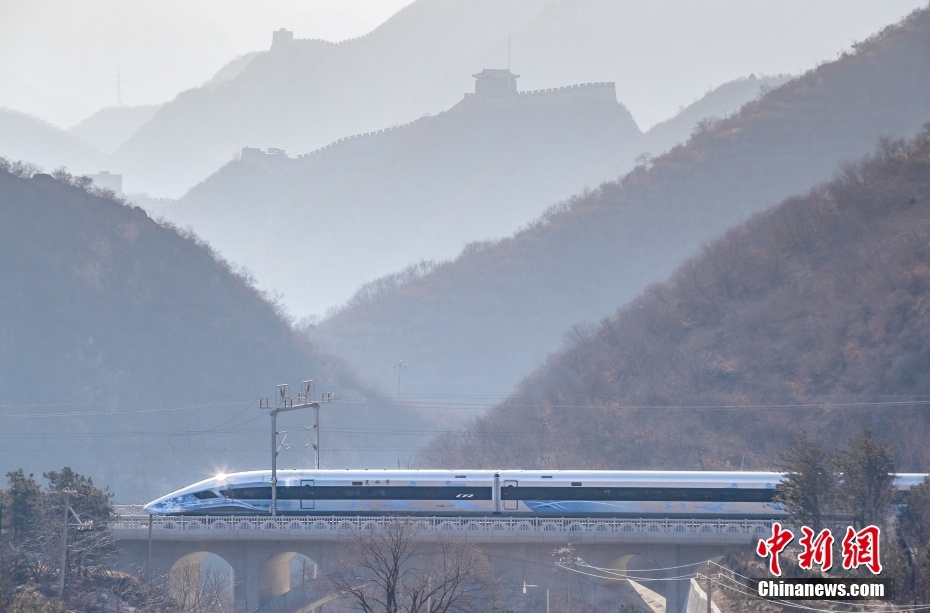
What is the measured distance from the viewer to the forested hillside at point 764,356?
85.6 metres

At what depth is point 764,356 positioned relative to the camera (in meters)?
95.9

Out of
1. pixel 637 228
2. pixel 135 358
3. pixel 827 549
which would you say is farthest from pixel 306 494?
pixel 637 228

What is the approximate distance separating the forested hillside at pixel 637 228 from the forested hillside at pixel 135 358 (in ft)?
81.8

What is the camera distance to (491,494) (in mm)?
65688

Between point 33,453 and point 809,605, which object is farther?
point 33,453

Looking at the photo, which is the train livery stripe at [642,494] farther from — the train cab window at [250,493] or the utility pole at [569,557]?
the train cab window at [250,493]

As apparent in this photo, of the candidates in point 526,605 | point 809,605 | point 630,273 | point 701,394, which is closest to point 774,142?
point 630,273

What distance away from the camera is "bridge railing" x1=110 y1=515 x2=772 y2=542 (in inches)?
2421

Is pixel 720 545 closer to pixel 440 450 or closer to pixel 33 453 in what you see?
pixel 440 450

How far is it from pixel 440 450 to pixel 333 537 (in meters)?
46.8

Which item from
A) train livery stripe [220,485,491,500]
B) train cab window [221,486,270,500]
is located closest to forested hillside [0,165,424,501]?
train cab window [221,486,270,500]

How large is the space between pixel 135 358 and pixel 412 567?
246 feet

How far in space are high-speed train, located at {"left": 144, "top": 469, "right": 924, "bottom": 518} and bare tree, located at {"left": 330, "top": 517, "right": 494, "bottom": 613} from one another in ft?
8.87

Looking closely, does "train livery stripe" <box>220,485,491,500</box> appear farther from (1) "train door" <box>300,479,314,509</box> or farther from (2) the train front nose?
(2) the train front nose
